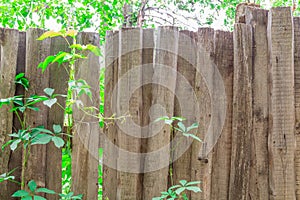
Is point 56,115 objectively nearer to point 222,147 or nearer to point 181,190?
point 181,190

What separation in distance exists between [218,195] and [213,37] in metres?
0.99

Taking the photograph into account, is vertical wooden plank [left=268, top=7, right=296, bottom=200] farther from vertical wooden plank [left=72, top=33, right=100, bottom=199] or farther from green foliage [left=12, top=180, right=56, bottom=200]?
green foliage [left=12, top=180, right=56, bottom=200]

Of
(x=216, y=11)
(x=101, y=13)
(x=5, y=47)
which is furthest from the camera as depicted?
(x=216, y=11)

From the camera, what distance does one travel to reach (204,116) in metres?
2.30

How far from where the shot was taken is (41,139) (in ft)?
6.55


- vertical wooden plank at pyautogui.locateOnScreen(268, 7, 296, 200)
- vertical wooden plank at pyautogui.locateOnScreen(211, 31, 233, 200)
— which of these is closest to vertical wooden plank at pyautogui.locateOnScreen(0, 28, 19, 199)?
vertical wooden plank at pyautogui.locateOnScreen(211, 31, 233, 200)

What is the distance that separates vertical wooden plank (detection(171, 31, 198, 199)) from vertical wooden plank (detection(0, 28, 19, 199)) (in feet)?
3.28

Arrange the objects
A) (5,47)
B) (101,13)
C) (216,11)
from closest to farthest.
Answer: (5,47) < (101,13) < (216,11)

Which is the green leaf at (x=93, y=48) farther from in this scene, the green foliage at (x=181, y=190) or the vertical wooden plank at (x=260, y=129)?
the vertical wooden plank at (x=260, y=129)

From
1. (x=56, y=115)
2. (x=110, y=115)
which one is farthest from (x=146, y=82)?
(x=56, y=115)

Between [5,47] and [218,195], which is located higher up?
[5,47]

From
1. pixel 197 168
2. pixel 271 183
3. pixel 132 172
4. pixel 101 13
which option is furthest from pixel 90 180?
pixel 101 13

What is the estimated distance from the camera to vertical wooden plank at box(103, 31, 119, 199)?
2260 millimetres

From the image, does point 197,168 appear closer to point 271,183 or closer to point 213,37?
point 271,183
